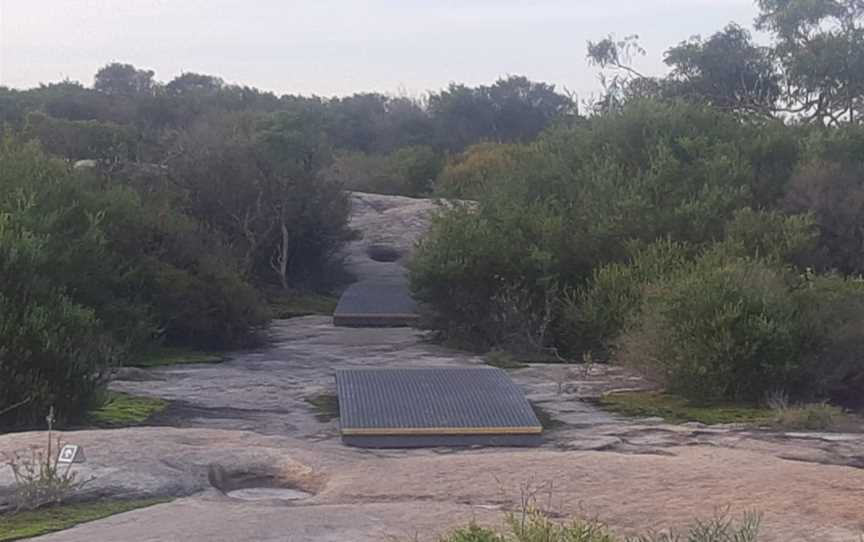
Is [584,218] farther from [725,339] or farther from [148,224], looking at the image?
[725,339]

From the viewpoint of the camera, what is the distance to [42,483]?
679cm

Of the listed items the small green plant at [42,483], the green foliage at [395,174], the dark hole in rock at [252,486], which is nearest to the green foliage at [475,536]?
the dark hole in rock at [252,486]

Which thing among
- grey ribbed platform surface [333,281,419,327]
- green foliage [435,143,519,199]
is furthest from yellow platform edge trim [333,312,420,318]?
green foliage [435,143,519,199]

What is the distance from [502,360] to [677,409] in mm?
3916

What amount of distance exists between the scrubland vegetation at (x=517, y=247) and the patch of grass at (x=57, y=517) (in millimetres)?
3571

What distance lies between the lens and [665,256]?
16719 millimetres

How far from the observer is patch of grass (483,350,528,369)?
15094 millimetres

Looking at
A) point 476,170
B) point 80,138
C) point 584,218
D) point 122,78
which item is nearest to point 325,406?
point 584,218

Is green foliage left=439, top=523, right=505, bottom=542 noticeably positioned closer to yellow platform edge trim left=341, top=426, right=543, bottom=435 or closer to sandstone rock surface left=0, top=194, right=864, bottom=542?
sandstone rock surface left=0, top=194, right=864, bottom=542

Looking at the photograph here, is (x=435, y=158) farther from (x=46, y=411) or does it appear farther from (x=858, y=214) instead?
(x=46, y=411)

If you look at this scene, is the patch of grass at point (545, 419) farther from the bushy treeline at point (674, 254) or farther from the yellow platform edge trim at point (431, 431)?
the bushy treeline at point (674, 254)

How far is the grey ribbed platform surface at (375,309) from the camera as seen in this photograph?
19859mm

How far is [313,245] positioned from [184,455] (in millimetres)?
18664

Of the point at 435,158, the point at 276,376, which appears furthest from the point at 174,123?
the point at 276,376
